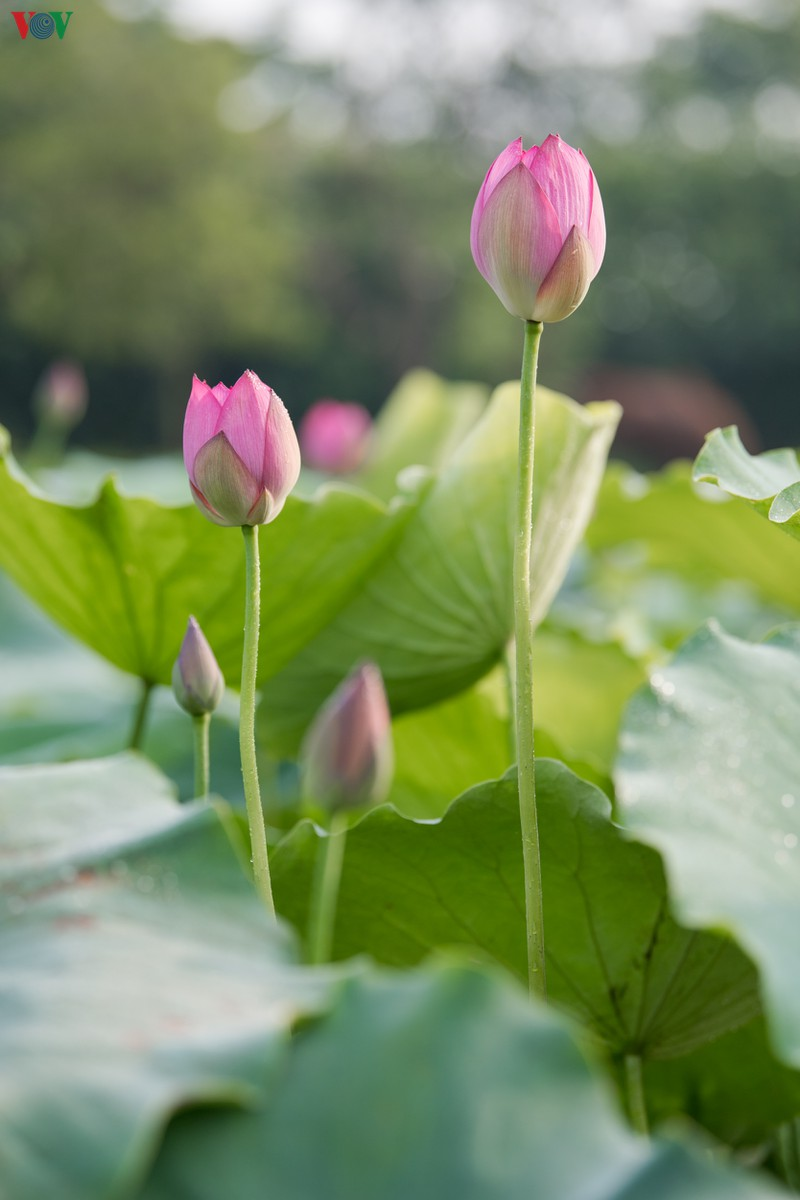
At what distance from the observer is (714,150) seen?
1605 cm

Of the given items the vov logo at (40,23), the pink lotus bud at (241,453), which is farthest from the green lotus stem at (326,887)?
the vov logo at (40,23)

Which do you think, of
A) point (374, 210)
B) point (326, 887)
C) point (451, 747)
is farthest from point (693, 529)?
point (374, 210)

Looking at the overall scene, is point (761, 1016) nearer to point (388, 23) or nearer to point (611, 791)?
point (611, 791)

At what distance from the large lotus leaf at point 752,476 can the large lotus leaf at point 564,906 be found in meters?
0.15

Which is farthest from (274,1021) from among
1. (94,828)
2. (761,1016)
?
(761,1016)

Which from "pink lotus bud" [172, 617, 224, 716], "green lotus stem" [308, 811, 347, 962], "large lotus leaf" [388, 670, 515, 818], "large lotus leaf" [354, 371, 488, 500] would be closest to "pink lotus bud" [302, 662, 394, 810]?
"green lotus stem" [308, 811, 347, 962]

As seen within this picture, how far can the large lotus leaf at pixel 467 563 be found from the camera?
62 centimetres

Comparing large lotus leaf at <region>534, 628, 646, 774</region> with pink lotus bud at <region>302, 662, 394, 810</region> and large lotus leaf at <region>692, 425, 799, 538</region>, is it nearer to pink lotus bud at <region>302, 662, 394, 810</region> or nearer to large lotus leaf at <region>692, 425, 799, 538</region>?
large lotus leaf at <region>692, 425, 799, 538</region>

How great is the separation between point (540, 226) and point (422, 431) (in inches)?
39.7

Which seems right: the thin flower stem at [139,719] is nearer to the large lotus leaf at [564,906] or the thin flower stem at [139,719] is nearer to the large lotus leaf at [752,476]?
the large lotus leaf at [564,906]

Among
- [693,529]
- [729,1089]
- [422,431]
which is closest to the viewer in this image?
[729,1089]

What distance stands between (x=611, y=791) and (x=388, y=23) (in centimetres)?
1764

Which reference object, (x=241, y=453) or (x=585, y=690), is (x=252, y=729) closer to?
(x=241, y=453)

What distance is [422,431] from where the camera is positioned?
1.39 meters
